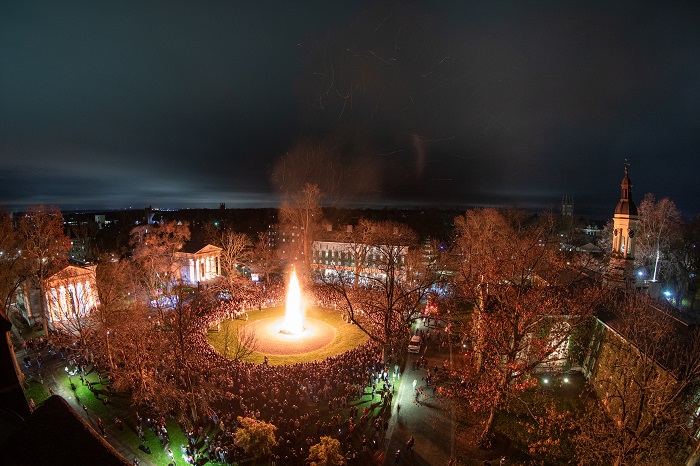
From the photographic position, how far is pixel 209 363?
21.4m

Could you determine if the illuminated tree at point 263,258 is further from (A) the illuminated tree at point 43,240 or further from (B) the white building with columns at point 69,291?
(A) the illuminated tree at point 43,240

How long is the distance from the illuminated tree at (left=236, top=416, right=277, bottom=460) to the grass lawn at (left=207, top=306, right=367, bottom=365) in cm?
971

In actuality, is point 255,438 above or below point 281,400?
above

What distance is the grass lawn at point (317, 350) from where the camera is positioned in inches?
968

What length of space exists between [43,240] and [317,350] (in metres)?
23.9

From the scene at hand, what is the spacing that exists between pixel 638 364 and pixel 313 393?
1555cm

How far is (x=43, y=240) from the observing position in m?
29.0

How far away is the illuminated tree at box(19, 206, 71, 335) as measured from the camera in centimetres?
2838

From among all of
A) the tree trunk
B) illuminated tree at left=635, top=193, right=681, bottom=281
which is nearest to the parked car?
the tree trunk

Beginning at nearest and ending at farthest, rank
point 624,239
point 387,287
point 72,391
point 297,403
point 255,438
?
point 255,438
point 297,403
point 387,287
point 72,391
point 624,239

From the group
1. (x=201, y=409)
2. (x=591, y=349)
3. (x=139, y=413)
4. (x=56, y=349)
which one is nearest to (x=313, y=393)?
(x=201, y=409)

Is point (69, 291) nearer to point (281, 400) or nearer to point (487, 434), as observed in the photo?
point (281, 400)

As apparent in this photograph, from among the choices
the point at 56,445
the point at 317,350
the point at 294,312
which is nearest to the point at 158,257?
the point at 294,312

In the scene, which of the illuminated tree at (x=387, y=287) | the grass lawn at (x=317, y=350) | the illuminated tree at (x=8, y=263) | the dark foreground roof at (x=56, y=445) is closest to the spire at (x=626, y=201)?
the illuminated tree at (x=387, y=287)
